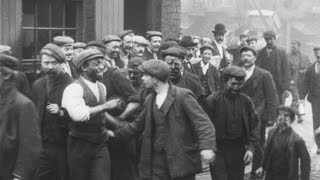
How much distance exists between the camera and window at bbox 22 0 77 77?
37.6 feet

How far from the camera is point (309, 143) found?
1385cm

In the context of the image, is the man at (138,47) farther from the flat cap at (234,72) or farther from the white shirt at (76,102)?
the white shirt at (76,102)

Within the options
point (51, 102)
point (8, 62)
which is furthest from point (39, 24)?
point (8, 62)

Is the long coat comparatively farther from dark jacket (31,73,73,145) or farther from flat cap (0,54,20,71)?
dark jacket (31,73,73,145)

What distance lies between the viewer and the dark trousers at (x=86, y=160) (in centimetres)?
695

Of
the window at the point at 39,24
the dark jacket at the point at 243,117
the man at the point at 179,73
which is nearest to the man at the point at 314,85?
the window at the point at 39,24

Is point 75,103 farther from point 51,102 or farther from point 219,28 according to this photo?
point 219,28

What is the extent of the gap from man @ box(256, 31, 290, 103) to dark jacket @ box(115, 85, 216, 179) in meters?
→ 5.56

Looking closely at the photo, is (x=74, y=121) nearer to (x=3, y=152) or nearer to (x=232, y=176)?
(x=3, y=152)

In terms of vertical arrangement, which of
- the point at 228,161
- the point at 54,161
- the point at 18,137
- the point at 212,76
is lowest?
the point at 228,161

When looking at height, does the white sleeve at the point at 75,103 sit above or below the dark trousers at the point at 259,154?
above

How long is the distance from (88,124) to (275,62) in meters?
5.98

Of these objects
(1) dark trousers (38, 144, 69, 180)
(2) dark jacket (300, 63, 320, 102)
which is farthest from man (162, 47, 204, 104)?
(2) dark jacket (300, 63, 320, 102)

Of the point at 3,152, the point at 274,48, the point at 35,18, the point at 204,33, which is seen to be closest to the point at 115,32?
the point at 35,18
